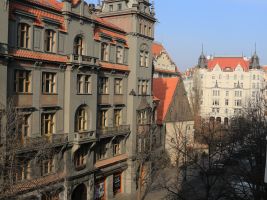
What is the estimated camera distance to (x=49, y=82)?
26141mm

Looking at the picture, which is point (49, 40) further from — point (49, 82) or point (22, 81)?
point (22, 81)

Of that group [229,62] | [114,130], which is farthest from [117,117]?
[229,62]

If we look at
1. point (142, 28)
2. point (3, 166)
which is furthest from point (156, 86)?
point (3, 166)

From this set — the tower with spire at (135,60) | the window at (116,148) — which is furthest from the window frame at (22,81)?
the tower with spire at (135,60)

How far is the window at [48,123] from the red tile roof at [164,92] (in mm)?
20167

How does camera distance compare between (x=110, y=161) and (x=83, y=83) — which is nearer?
(x=83, y=83)

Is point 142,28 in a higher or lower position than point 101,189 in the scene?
higher

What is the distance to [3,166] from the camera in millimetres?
17734

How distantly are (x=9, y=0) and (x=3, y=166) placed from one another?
36.2 ft

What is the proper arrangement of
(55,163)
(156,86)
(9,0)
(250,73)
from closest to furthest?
(9,0) → (55,163) → (156,86) → (250,73)

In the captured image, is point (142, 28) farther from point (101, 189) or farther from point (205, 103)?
point (205, 103)

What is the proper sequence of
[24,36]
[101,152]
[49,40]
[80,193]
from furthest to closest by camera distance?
[101,152]
[80,193]
[49,40]
[24,36]

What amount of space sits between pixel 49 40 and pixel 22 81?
421 centimetres

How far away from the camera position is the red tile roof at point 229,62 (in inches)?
3861
